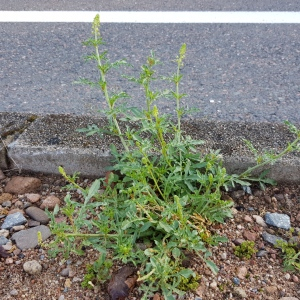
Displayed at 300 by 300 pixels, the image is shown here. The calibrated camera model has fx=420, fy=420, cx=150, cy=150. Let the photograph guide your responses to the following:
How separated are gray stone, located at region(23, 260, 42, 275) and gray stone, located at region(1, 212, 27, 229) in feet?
0.81

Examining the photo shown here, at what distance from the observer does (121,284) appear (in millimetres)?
1518

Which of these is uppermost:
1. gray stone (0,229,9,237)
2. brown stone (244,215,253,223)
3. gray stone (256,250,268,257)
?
brown stone (244,215,253,223)

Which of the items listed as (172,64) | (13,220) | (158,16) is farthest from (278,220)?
(158,16)

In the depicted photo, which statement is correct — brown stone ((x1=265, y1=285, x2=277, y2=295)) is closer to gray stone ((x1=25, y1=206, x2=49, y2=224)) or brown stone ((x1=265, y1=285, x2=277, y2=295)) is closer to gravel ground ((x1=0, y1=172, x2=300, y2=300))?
gravel ground ((x1=0, y1=172, x2=300, y2=300))

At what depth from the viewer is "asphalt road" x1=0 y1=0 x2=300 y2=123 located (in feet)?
8.54

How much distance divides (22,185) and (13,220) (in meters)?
0.21

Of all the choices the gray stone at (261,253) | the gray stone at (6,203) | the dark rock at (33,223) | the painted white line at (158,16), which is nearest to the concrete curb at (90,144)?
the gray stone at (6,203)

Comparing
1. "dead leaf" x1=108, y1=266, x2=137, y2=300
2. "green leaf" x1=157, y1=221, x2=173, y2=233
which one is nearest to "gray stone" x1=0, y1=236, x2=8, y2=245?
"dead leaf" x1=108, y1=266, x2=137, y2=300

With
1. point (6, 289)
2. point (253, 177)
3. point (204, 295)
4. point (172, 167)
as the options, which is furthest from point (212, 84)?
point (6, 289)

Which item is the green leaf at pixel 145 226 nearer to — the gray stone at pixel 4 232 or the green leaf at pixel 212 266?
the green leaf at pixel 212 266

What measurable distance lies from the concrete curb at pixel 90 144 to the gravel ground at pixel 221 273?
253mm

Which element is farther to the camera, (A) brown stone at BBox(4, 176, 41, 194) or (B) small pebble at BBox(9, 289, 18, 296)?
(A) brown stone at BBox(4, 176, 41, 194)

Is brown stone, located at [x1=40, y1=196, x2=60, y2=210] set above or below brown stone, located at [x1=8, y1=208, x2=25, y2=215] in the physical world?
above

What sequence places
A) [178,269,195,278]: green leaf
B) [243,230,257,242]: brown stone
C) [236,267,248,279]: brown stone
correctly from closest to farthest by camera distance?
[178,269,195,278]: green leaf, [236,267,248,279]: brown stone, [243,230,257,242]: brown stone
